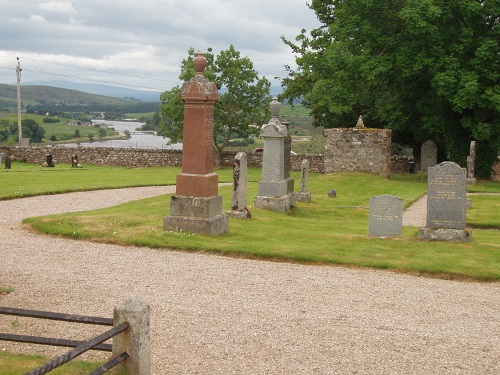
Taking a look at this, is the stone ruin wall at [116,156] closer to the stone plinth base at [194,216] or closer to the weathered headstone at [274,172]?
the weathered headstone at [274,172]

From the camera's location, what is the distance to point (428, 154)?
39625mm

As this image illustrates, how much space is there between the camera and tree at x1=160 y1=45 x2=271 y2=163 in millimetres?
44250

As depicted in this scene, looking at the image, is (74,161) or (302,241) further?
(74,161)

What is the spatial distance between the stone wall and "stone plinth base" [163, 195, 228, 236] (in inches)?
809

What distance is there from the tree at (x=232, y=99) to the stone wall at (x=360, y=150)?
1082 cm

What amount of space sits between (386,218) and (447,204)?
58.3 inches

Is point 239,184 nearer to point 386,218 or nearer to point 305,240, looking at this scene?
point 305,240

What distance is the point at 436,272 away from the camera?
39.0 feet

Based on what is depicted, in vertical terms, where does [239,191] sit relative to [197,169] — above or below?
below

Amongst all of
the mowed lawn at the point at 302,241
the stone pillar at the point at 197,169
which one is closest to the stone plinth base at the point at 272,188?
the mowed lawn at the point at 302,241

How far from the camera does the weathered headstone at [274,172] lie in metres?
19.9

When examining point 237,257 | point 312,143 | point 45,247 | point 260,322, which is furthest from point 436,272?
point 312,143

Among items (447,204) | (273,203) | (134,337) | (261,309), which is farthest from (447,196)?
(134,337)

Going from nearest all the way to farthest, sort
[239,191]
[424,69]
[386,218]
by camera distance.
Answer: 1. [386,218]
2. [239,191]
3. [424,69]
